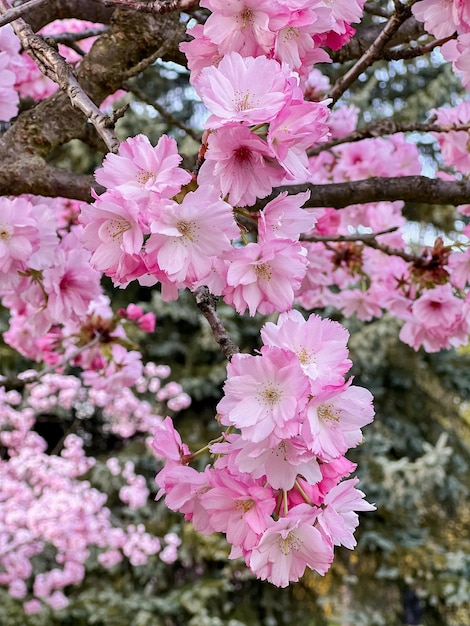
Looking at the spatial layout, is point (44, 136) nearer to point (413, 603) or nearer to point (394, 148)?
point (394, 148)

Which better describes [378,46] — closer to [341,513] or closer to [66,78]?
[66,78]

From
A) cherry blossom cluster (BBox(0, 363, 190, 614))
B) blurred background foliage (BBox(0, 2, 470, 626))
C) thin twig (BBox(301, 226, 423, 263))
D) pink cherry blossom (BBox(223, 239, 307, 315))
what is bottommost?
blurred background foliage (BBox(0, 2, 470, 626))

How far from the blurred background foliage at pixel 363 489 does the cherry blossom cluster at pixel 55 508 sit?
206mm

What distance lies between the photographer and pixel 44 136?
1105mm

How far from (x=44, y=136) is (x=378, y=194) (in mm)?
569

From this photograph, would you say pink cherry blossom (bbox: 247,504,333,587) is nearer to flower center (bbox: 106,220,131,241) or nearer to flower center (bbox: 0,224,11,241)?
flower center (bbox: 106,220,131,241)

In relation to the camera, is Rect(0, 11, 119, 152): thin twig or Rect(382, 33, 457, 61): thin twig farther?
Rect(382, 33, 457, 61): thin twig

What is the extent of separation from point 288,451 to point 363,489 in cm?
435

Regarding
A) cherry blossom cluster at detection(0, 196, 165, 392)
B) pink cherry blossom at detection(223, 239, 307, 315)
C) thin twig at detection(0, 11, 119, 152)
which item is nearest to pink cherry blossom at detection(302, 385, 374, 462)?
pink cherry blossom at detection(223, 239, 307, 315)

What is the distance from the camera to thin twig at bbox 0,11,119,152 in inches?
26.0

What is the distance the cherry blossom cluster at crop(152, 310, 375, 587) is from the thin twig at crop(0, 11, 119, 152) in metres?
0.25

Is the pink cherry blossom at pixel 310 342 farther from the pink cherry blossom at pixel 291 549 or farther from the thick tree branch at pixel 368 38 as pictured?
the thick tree branch at pixel 368 38

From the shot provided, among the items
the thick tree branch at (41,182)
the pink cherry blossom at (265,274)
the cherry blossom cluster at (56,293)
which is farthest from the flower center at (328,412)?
the thick tree branch at (41,182)

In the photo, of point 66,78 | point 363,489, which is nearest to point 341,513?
point 66,78
